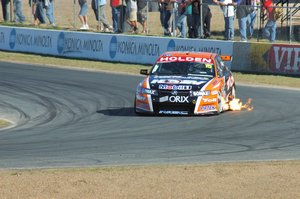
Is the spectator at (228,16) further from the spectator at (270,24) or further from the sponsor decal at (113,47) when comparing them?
the sponsor decal at (113,47)

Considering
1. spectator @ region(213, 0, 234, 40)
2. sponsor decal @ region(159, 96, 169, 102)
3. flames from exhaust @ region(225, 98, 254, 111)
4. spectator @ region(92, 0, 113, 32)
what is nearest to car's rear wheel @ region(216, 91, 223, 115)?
flames from exhaust @ region(225, 98, 254, 111)

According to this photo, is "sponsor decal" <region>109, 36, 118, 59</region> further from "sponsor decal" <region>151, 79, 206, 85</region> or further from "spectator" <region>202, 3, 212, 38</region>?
"sponsor decal" <region>151, 79, 206, 85</region>

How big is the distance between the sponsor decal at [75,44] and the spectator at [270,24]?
687 centimetres

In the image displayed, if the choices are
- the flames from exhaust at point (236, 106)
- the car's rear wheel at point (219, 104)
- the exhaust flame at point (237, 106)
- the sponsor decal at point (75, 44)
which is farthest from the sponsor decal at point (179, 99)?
the sponsor decal at point (75, 44)

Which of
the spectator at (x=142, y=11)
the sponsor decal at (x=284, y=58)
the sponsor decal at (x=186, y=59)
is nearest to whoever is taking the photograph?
the sponsor decal at (x=186, y=59)

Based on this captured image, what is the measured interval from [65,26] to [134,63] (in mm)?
6056

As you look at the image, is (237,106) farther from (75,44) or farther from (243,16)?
(75,44)

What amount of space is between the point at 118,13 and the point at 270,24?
7.05 metres

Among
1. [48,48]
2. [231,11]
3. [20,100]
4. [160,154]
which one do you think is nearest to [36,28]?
[48,48]

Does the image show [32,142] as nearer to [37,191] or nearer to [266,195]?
[37,191]

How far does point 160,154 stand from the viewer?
14.1 m

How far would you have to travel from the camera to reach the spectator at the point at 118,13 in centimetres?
3180

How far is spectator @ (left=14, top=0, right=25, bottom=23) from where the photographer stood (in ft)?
120

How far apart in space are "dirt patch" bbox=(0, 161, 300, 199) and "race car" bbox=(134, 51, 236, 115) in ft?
18.2
